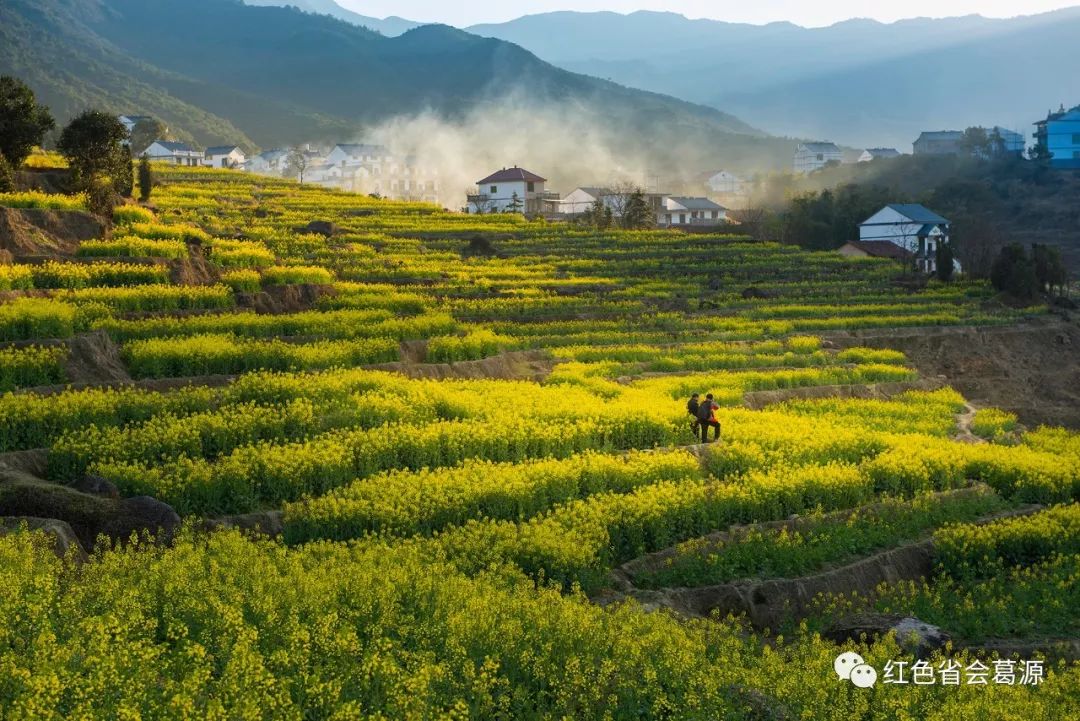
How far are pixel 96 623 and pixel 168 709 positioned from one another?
62.2 inches

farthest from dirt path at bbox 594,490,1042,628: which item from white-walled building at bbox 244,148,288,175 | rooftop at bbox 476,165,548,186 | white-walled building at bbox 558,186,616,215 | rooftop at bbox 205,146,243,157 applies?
white-walled building at bbox 244,148,288,175

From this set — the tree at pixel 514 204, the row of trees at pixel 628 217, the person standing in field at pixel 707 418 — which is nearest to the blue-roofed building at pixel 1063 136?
the row of trees at pixel 628 217

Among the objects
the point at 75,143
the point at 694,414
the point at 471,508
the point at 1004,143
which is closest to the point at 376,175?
the point at 1004,143

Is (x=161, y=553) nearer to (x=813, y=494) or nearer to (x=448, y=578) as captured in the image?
(x=448, y=578)

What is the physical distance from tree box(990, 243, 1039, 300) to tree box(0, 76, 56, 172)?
146 ft

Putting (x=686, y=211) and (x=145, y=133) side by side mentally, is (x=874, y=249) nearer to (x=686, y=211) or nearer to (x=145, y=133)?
Result: (x=686, y=211)

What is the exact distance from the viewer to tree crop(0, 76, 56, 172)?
35469 mm

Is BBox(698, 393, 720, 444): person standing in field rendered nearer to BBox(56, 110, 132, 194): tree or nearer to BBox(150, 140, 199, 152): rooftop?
BBox(56, 110, 132, 194): tree

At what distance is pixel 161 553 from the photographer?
14.7 m

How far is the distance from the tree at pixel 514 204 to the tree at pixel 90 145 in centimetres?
5310

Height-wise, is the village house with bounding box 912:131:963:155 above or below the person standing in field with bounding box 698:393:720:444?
above

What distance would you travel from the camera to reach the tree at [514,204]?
91.7m

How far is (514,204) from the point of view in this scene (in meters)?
91.5

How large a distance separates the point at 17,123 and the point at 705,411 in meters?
25.3
